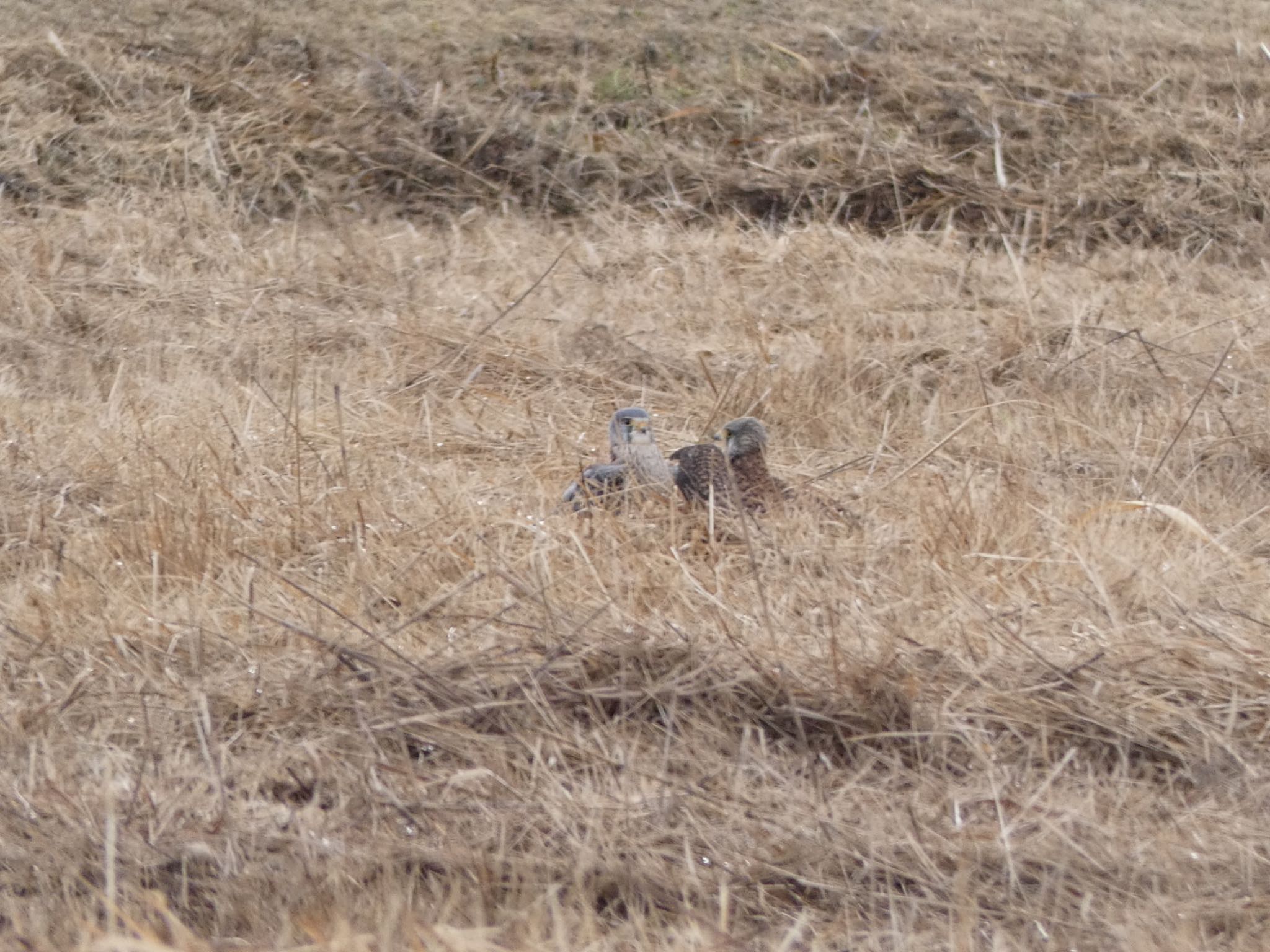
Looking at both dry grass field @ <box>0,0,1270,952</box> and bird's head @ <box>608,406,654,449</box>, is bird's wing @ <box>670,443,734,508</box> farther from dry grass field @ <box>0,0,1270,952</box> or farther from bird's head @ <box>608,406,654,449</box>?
bird's head @ <box>608,406,654,449</box>

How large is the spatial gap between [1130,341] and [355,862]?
444cm

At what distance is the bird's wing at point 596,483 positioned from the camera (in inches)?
153

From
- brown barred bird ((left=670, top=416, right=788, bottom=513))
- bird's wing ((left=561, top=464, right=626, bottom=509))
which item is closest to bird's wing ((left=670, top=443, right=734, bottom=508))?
brown barred bird ((left=670, top=416, right=788, bottom=513))

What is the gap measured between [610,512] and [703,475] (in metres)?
0.41

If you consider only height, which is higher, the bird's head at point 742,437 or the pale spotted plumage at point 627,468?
the bird's head at point 742,437

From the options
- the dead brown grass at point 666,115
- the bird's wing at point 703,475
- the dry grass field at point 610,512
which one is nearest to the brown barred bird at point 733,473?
the bird's wing at point 703,475

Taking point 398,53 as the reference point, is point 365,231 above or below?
below

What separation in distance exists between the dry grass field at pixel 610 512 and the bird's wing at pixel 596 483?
107 mm

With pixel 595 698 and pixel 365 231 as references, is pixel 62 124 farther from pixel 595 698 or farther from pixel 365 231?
pixel 595 698

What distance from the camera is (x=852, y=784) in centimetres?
253

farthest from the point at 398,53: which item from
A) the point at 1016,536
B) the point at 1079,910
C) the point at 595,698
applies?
the point at 1079,910

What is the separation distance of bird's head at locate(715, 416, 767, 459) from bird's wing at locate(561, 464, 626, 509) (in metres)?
0.32

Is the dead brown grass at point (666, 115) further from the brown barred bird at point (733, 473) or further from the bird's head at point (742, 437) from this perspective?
the brown barred bird at point (733, 473)

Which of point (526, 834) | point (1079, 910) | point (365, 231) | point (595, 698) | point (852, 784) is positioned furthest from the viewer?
point (365, 231)
